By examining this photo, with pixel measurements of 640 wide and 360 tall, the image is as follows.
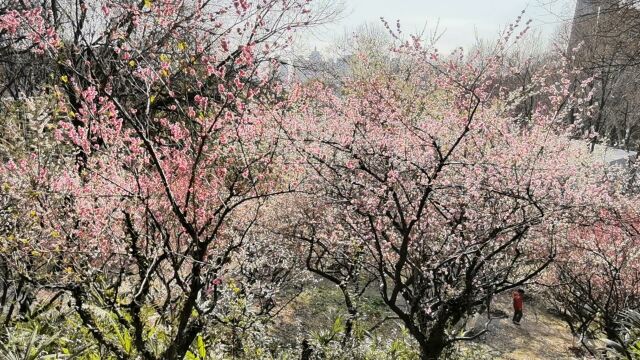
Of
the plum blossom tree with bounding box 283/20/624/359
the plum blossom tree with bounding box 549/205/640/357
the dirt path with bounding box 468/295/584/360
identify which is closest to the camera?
the plum blossom tree with bounding box 283/20/624/359

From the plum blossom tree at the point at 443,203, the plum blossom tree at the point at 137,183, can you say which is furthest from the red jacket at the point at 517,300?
the plum blossom tree at the point at 137,183

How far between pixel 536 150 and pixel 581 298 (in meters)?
4.33

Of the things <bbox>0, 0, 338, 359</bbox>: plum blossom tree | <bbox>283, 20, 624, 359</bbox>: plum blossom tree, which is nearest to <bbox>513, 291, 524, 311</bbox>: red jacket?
<bbox>283, 20, 624, 359</bbox>: plum blossom tree

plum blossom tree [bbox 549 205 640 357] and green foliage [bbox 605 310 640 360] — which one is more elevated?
plum blossom tree [bbox 549 205 640 357]

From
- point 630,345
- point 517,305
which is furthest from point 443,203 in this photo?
point 517,305

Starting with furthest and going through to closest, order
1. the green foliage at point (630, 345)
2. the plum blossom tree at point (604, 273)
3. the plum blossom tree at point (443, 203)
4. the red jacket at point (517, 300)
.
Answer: the red jacket at point (517, 300)
the plum blossom tree at point (604, 273)
the plum blossom tree at point (443, 203)
the green foliage at point (630, 345)

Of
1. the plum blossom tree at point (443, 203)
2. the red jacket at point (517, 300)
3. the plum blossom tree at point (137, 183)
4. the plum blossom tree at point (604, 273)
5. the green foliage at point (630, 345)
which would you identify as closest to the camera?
the plum blossom tree at point (137, 183)

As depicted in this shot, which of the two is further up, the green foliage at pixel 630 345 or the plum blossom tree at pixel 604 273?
the plum blossom tree at pixel 604 273

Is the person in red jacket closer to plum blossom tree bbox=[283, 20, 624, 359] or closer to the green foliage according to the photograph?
plum blossom tree bbox=[283, 20, 624, 359]

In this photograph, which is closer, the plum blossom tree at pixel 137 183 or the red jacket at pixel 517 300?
the plum blossom tree at pixel 137 183

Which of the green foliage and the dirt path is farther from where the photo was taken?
the dirt path

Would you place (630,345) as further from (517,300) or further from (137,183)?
(517,300)

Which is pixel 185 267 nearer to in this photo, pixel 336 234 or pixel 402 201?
pixel 336 234

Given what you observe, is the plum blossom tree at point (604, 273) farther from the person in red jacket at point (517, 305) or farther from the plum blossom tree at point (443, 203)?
the plum blossom tree at point (443, 203)
